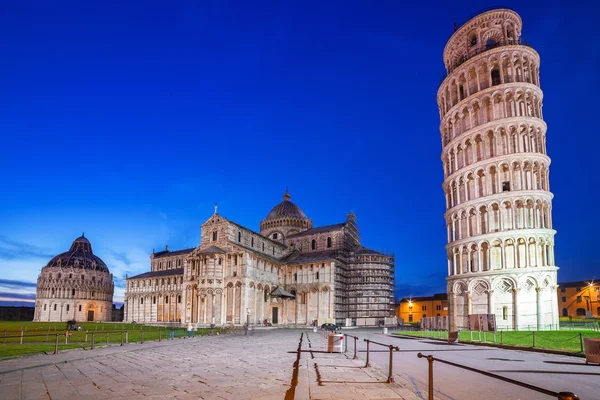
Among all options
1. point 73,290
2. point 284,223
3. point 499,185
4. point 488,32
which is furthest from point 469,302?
point 73,290

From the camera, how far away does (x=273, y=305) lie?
64.1 metres

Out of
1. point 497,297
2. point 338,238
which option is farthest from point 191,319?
point 497,297

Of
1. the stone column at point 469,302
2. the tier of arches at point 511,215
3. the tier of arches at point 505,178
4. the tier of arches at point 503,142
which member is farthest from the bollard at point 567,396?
the tier of arches at point 503,142

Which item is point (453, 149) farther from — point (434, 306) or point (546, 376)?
point (434, 306)

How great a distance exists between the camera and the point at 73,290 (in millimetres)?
108812

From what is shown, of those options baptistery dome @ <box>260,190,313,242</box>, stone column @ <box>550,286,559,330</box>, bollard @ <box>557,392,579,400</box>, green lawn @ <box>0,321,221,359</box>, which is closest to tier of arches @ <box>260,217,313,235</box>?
baptistery dome @ <box>260,190,313,242</box>

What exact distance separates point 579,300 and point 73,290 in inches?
4786

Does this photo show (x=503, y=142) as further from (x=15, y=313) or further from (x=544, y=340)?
(x=15, y=313)

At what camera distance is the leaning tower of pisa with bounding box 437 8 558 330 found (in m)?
41.3

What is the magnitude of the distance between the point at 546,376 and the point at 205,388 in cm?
964

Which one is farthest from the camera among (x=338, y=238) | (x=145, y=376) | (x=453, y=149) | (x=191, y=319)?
(x=338, y=238)

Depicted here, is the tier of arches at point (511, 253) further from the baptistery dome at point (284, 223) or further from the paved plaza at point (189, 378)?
the baptistery dome at point (284, 223)

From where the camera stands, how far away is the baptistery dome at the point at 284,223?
266 ft

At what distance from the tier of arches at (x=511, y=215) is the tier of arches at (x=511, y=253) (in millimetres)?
1226
